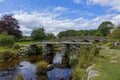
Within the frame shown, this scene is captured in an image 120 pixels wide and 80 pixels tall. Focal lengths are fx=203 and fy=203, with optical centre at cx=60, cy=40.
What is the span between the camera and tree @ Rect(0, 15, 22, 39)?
261ft

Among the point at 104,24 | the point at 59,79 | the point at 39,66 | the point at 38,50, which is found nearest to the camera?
the point at 59,79

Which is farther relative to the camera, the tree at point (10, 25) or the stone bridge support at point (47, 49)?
the tree at point (10, 25)

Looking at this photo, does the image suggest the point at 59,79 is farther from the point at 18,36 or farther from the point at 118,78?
the point at 18,36

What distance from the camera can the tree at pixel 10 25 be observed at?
3135 inches

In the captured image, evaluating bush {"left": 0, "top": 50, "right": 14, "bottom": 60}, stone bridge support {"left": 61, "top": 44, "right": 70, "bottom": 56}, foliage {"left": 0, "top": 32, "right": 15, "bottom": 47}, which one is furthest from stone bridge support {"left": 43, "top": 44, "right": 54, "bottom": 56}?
bush {"left": 0, "top": 50, "right": 14, "bottom": 60}

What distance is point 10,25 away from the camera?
81.1 meters

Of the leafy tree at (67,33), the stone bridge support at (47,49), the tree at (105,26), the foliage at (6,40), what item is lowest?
the stone bridge support at (47,49)

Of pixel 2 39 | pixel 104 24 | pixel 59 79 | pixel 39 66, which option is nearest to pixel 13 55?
pixel 2 39

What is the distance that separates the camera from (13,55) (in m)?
52.7

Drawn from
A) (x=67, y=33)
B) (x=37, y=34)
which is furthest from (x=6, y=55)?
(x=67, y=33)

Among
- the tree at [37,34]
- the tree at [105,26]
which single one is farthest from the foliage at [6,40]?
the tree at [105,26]

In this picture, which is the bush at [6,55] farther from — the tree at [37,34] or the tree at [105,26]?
the tree at [105,26]

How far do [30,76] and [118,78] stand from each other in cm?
1743

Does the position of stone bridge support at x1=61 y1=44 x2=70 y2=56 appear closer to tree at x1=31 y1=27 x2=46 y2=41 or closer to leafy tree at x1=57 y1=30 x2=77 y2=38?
tree at x1=31 y1=27 x2=46 y2=41
